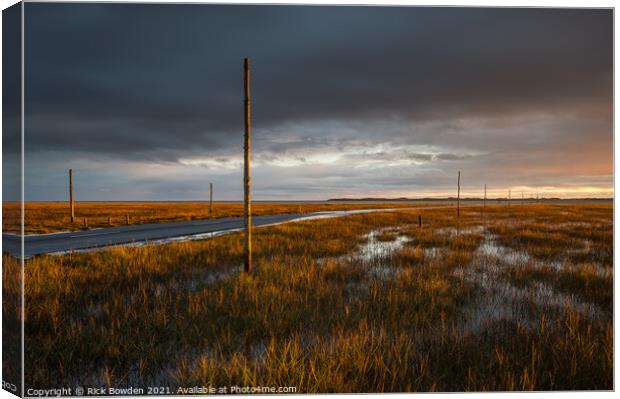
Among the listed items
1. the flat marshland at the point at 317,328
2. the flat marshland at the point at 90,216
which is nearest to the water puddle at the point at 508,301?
the flat marshland at the point at 317,328

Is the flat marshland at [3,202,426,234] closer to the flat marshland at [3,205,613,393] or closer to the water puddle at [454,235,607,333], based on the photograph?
the flat marshland at [3,205,613,393]

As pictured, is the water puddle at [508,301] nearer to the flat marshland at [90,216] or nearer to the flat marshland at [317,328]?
the flat marshland at [317,328]

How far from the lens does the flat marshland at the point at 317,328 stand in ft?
9.12

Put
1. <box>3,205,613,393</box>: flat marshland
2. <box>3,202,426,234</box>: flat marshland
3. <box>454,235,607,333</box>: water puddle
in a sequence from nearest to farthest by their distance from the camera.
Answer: <box>3,205,613,393</box>: flat marshland, <box>3,202,426,234</box>: flat marshland, <box>454,235,607,333</box>: water puddle

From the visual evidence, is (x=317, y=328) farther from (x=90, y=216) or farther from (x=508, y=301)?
(x=90, y=216)

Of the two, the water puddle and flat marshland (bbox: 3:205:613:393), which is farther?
the water puddle

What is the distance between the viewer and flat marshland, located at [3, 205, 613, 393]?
278cm

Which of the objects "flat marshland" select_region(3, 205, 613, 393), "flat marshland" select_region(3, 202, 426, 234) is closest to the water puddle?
"flat marshland" select_region(3, 205, 613, 393)

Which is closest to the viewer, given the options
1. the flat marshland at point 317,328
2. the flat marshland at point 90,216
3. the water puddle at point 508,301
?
the flat marshland at point 317,328

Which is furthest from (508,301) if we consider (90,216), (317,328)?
(90,216)

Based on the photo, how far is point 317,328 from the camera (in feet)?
11.8

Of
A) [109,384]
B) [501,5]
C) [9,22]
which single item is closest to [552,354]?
[501,5]

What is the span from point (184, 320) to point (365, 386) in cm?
238

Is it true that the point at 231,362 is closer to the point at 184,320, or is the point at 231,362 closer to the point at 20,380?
the point at 184,320
